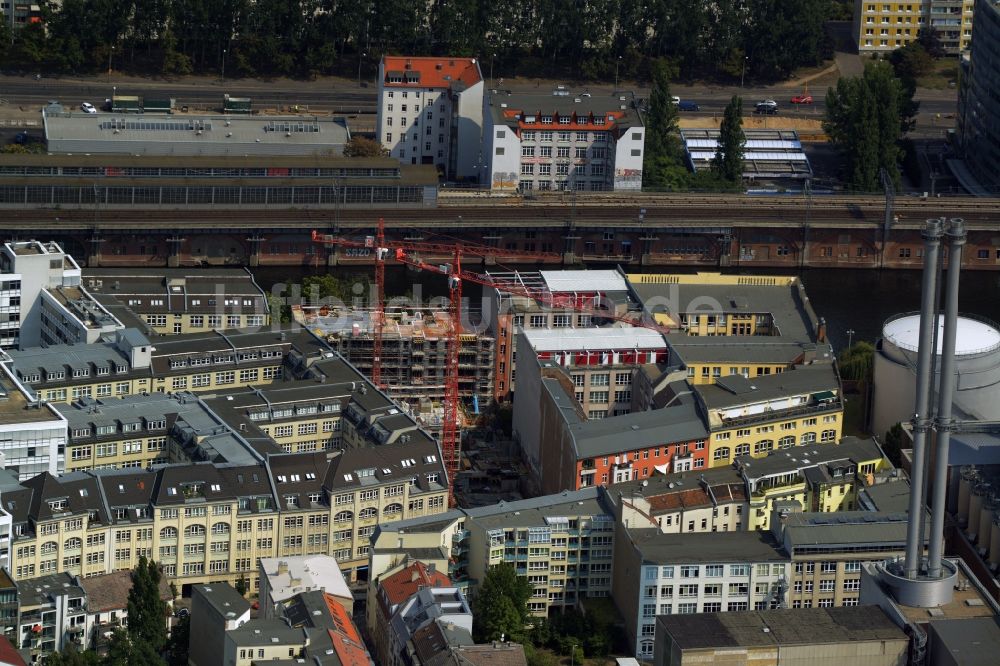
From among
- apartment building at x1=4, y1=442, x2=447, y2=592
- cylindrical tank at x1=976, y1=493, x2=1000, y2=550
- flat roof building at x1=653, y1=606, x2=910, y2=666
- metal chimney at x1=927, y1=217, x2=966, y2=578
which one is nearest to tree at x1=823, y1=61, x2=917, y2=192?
cylindrical tank at x1=976, y1=493, x2=1000, y2=550

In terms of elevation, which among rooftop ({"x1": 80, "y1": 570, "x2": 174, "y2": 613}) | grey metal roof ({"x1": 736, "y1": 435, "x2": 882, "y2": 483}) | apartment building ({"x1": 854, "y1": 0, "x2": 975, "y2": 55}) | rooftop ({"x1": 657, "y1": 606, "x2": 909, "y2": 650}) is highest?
apartment building ({"x1": 854, "y1": 0, "x2": 975, "y2": 55})

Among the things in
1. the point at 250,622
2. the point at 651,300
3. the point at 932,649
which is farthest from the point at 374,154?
the point at 932,649

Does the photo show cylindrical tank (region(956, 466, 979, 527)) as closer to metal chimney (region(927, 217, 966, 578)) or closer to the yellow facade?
the yellow facade

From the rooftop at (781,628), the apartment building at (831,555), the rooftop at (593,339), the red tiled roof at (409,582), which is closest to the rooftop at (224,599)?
the red tiled roof at (409,582)

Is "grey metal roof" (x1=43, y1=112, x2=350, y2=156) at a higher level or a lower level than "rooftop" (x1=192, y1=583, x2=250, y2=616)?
higher

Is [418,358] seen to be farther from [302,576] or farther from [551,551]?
[302,576]

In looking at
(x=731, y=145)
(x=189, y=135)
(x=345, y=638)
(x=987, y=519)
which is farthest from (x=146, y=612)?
(x=731, y=145)
